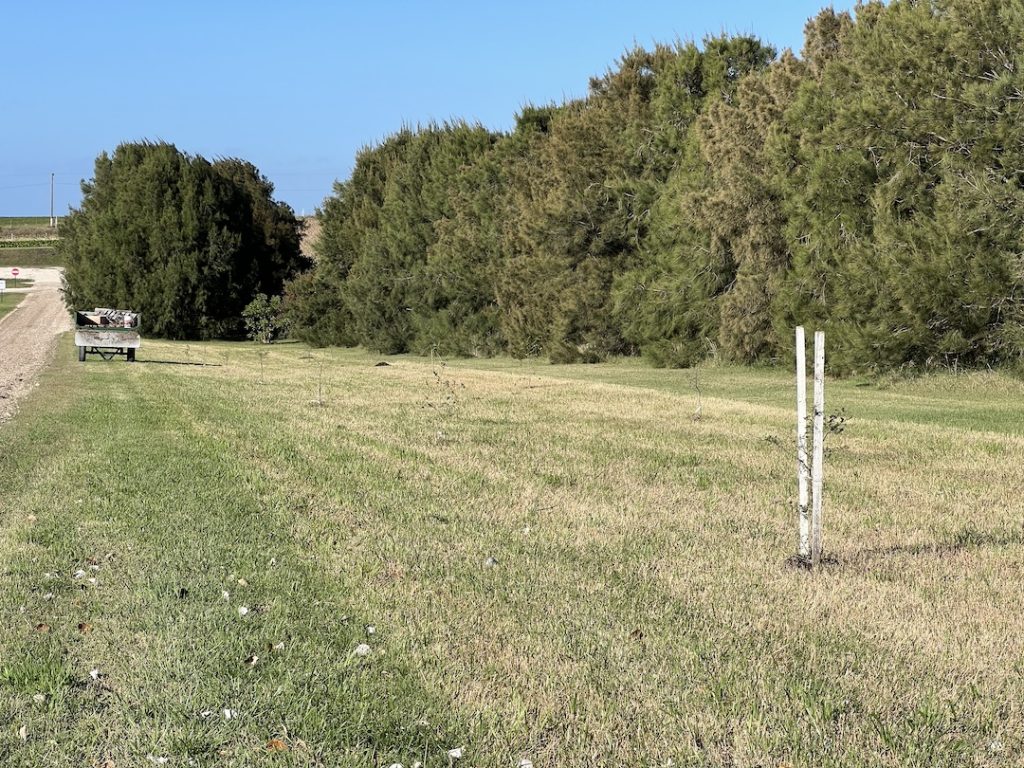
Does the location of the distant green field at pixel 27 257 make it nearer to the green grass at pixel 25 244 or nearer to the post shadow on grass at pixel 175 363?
the green grass at pixel 25 244

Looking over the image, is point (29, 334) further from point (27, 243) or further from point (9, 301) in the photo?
point (27, 243)

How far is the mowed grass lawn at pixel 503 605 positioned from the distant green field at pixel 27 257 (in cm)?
11187

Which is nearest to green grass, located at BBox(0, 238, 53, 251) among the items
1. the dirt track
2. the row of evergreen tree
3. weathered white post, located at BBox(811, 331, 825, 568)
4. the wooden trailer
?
the dirt track

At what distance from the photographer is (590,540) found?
7215 mm

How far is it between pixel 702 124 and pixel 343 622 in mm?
28658

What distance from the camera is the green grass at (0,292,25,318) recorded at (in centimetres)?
7324

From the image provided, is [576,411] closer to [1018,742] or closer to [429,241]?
[1018,742]

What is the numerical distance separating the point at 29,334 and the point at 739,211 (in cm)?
3750

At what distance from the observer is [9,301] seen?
80.6 m

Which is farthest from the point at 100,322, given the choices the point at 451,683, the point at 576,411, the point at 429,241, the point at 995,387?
the point at 451,683

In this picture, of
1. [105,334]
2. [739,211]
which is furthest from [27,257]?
[739,211]

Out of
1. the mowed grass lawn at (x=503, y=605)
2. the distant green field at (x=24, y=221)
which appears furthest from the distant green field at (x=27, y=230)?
the mowed grass lawn at (x=503, y=605)

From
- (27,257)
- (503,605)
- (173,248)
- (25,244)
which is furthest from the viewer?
(25,244)

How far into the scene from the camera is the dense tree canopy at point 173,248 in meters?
56.7
